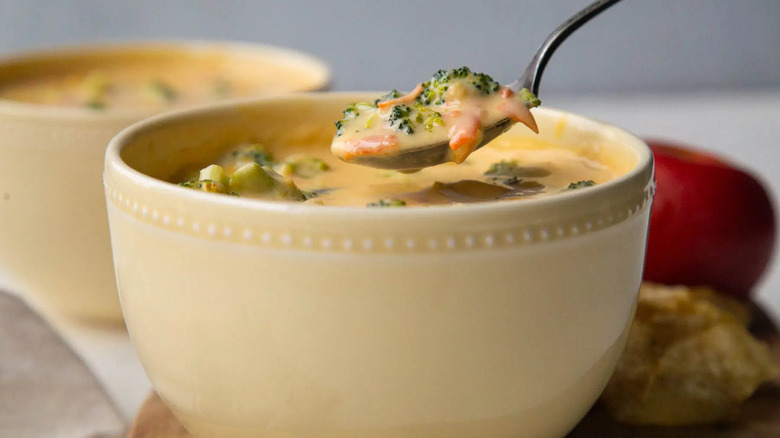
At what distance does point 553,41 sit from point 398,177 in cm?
26

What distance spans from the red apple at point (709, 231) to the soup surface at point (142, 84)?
0.71 metres

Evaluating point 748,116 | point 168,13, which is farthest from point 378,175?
point 168,13

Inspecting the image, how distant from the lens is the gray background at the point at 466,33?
136 inches

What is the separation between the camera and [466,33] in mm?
3523

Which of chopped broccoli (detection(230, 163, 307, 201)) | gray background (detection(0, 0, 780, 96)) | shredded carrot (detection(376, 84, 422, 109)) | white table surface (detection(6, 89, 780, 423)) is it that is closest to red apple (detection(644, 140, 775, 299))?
white table surface (detection(6, 89, 780, 423))

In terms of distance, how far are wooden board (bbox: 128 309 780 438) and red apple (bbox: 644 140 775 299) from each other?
41 cm

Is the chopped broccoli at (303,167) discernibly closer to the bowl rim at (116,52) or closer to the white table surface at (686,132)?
the bowl rim at (116,52)

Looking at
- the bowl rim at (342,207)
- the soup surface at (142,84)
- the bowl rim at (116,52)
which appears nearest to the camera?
the bowl rim at (342,207)

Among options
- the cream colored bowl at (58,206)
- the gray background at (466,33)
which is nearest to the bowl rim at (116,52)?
the cream colored bowl at (58,206)

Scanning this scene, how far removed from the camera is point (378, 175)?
3.83 ft

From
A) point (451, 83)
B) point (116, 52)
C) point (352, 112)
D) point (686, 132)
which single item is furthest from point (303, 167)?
point (686, 132)

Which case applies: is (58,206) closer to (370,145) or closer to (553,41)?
(370,145)

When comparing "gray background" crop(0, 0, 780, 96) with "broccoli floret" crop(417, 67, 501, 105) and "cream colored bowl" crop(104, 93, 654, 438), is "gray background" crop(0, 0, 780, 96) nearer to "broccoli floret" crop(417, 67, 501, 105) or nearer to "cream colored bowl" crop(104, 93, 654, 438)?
"broccoli floret" crop(417, 67, 501, 105)

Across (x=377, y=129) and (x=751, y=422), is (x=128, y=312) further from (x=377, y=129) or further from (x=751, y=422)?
(x=751, y=422)
